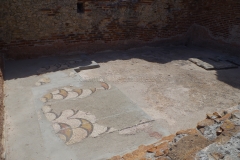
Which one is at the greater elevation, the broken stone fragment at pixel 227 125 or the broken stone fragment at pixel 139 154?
the broken stone fragment at pixel 227 125

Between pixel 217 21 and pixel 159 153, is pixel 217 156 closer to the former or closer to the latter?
pixel 159 153

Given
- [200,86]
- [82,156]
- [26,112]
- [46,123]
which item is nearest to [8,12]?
[26,112]

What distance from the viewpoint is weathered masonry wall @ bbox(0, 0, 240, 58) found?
17.9 feet

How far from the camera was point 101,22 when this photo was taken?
6289mm

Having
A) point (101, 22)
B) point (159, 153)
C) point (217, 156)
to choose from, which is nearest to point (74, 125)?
point (159, 153)

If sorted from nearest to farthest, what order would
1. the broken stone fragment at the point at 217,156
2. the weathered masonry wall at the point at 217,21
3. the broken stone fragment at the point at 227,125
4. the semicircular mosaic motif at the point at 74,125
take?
the broken stone fragment at the point at 217,156 < the broken stone fragment at the point at 227,125 < the semicircular mosaic motif at the point at 74,125 < the weathered masonry wall at the point at 217,21

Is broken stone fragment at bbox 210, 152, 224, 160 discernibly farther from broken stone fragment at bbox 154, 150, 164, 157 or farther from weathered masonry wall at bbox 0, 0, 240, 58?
weathered masonry wall at bbox 0, 0, 240, 58

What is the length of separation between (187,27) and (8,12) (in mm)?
5408

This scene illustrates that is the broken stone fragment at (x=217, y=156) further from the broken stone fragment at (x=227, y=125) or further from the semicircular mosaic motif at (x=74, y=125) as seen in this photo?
the semicircular mosaic motif at (x=74, y=125)

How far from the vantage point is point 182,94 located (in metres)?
4.36

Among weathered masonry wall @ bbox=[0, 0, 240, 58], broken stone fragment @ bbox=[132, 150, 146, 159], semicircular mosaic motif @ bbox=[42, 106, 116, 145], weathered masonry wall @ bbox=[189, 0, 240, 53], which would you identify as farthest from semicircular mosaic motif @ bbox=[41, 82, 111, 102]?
weathered masonry wall @ bbox=[189, 0, 240, 53]

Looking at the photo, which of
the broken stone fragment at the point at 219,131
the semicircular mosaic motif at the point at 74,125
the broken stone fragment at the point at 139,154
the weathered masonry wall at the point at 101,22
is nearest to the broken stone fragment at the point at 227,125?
the broken stone fragment at the point at 219,131

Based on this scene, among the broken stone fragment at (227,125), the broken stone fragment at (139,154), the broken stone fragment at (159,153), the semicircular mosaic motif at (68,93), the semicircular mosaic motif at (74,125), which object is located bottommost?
the semicircular mosaic motif at (74,125)

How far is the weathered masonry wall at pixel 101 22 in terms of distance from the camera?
546cm
